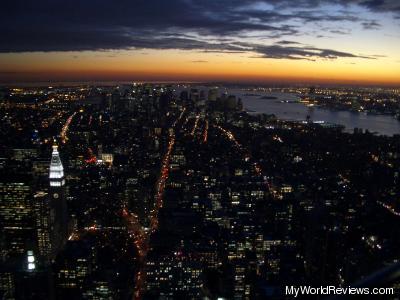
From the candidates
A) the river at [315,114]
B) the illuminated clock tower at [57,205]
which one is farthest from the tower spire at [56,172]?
the river at [315,114]

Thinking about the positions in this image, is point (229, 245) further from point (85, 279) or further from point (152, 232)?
point (85, 279)

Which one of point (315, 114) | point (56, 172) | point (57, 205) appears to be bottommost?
point (57, 205)

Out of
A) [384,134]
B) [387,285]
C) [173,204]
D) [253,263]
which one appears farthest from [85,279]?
[384,134]

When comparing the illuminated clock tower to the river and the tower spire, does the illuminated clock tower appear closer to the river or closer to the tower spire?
the tower spire

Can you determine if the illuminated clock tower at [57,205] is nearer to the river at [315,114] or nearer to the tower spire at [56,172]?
the tower spire at [56,172]

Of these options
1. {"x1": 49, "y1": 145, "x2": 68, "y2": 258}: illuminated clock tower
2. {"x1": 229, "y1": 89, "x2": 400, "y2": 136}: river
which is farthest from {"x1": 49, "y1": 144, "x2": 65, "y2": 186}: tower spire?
{"x1": 229, "y1": 89, "x2": 400, "y2": 136}: river

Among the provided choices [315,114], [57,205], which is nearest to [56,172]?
[57,205]

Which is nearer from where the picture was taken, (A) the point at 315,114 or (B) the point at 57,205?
(B) the point at 57,205

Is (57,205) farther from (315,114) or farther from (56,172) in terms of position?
(315,114)
